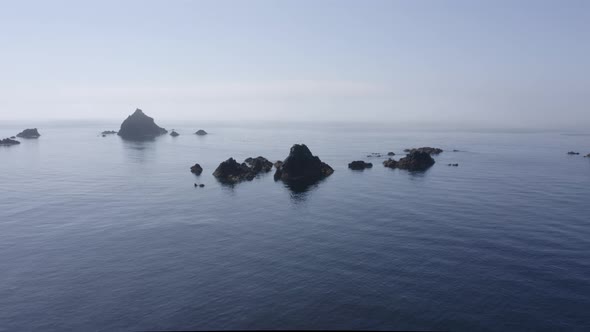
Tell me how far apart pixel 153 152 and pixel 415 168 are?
12090cm

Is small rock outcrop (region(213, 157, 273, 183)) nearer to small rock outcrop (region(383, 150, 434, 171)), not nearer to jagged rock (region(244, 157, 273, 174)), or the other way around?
jagged rock (region(244, 157, 273, 174))

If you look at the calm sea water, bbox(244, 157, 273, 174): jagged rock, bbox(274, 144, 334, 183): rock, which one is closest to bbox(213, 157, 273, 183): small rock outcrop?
bbox(244, 157, 273, 174): jagged rock

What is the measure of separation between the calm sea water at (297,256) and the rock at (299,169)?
11.0m

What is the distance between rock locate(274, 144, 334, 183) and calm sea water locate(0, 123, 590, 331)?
433 inches

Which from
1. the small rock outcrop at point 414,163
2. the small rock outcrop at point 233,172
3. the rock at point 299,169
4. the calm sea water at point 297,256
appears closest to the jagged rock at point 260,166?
the small rock outcrop at point 233,172

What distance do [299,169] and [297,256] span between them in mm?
59857

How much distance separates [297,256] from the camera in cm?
5091

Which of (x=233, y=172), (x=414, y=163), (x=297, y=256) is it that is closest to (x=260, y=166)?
(x=233, y=172)

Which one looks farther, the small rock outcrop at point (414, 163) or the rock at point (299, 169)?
the small rock outcrop at point (414, 163)

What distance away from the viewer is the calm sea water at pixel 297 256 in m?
36.8

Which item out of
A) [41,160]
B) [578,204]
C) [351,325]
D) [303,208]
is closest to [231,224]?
[303,208]

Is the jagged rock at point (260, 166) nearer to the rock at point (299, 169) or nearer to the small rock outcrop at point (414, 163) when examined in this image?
Answer: the rock at point (299, 169)

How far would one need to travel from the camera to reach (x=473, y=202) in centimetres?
7812

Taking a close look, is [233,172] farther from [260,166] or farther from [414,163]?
[414,163]
